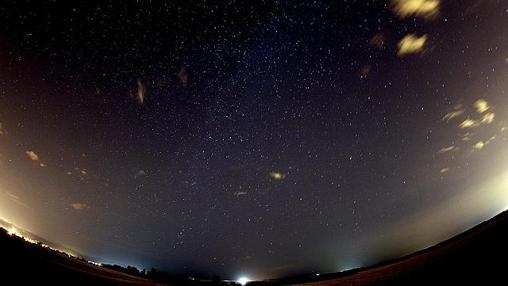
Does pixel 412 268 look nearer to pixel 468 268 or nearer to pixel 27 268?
pixel 468 268

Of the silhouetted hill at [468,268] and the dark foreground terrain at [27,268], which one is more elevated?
the dark foreground terrain at [27,268]

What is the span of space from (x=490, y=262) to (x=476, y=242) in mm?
493

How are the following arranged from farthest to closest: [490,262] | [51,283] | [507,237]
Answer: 1. [507,237]
2. [490,262]
3. [51,283]

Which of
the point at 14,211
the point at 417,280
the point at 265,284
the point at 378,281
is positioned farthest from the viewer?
the point at 14,211

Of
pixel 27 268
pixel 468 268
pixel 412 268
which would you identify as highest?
pixel 27 268

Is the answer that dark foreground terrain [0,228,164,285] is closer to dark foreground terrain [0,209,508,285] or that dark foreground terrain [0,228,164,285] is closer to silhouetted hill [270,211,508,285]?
dark foreground terrain [0,209,508,285]

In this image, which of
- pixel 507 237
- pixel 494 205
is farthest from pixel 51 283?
pixel 494 205

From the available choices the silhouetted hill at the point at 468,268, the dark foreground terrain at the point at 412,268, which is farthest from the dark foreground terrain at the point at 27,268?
the silhouetted hill at the point at 468,268

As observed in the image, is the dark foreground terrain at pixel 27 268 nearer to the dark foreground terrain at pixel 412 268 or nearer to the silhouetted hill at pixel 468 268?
the dark foreground terrain at pixel 412 268

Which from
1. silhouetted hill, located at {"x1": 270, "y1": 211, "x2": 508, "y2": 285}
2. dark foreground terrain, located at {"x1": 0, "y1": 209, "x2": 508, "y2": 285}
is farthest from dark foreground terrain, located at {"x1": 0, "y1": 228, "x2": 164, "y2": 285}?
silhouetted hill, located at {"x1": 270, "y1": 211, "x2": 508, "y2": 285}

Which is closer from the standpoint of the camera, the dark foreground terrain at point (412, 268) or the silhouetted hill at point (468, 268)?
the dark foreground terrain at point (412, 268)

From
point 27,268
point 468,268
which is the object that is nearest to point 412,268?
point 468,268

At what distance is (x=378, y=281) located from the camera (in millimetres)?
Result: 2088

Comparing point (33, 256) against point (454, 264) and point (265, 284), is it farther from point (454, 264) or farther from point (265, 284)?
point (454, 264)
